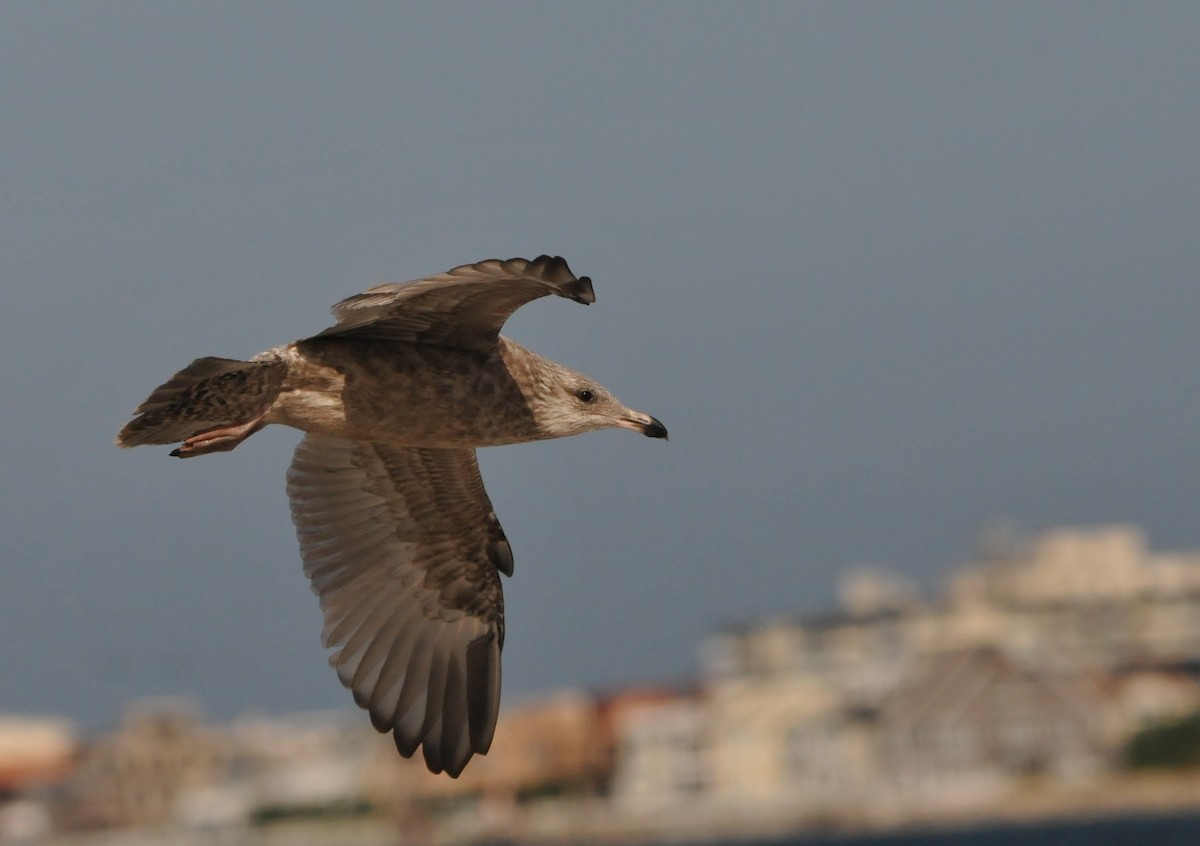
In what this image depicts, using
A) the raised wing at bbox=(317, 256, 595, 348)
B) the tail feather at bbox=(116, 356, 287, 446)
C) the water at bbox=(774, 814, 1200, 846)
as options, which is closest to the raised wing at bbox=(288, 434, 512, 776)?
the raised wing at bbox=(317, 256, 595, 348)

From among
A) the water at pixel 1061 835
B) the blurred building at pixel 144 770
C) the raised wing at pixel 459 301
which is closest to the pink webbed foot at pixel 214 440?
the raised wing at pixel 459 301

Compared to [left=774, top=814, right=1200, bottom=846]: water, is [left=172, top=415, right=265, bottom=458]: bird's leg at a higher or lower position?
lower

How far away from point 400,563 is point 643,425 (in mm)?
1485

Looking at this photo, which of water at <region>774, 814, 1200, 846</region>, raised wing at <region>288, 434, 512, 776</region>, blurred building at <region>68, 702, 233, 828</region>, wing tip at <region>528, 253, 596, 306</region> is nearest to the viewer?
wing tip at <region>528, 253, 596, 306</region>

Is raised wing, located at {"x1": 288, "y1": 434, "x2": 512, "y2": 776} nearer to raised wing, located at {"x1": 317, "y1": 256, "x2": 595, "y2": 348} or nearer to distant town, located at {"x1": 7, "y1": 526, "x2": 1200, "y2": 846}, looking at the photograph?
raised wing, located at {"x1": 317, "y1": 256, "x2": 595, "y2": 348}

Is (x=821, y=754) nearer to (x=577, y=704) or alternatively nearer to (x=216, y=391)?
(x=577, y=704)

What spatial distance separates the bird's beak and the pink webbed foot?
5.70 feet

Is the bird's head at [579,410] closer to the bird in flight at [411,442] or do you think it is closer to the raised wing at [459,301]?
the bird in flight at [411,442]

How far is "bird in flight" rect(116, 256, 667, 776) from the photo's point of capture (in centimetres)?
858

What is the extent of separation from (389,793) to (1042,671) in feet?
77.7

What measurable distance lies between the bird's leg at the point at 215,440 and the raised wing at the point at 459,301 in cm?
54

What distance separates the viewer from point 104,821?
3701 inches

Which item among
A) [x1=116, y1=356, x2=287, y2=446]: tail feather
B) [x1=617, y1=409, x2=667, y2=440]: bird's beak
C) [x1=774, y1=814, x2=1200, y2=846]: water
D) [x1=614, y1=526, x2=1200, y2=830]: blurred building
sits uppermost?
[x1=614, y1=526, x2=1200, y2=830]: blurred building

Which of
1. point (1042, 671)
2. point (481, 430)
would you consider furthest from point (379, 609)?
point (1042, 671)
